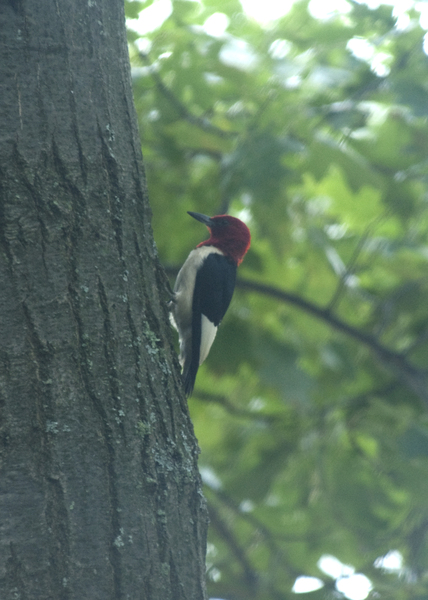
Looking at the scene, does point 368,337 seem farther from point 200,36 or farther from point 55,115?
point 55,115

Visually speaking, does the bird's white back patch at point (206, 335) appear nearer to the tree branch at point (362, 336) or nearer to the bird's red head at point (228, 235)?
the tree branch at point (362, 336)

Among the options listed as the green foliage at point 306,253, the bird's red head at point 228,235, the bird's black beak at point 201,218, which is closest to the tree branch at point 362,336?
the green foliage at point 306,253

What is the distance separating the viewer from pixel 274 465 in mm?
3688

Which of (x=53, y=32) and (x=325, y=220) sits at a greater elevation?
(x=325, y=220)

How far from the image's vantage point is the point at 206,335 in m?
3.39

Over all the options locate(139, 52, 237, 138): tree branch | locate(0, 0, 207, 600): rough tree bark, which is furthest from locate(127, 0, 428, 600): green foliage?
locate(0, 0, 207, 600): rough tree bark

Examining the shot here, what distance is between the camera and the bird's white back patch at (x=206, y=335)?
336 cm

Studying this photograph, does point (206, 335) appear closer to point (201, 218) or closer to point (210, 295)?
point (210, 295)

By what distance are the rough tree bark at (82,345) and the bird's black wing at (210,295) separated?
63.8 inches

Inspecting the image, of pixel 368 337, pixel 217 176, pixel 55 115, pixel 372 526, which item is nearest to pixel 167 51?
pixel 217 176

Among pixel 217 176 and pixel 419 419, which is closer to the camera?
pixel 217 176

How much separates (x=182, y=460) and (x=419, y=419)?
2.56 m

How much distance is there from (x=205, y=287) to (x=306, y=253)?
1.94 feet

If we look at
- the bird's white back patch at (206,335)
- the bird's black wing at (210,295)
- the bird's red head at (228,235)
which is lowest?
the bird's white back patch at (206,335)
